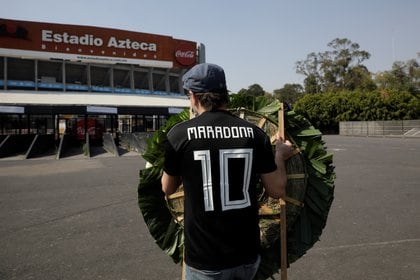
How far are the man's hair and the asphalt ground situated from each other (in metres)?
2.78

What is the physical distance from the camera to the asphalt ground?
173 inches

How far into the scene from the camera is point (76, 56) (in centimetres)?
4812

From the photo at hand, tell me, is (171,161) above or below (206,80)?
below

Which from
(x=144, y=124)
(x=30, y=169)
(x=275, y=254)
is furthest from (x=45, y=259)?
(x=144, y=124)

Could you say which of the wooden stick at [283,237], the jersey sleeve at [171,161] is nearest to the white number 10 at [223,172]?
the jersey sleeve at [171,161]

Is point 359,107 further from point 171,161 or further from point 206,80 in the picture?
point 171,161

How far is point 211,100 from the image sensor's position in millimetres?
2059

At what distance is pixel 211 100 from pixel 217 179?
16.7 inches

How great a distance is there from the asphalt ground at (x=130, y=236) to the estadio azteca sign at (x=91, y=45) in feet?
134

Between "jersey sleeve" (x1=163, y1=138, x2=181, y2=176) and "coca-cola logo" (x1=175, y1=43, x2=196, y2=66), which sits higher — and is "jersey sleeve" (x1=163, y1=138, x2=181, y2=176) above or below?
below

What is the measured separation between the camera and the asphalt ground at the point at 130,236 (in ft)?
14.4

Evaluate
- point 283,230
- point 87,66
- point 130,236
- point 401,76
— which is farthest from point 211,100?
point 401,76

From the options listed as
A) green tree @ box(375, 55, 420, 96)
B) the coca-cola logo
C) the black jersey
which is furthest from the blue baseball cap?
green tree @ box(375, 55, 420, 96)

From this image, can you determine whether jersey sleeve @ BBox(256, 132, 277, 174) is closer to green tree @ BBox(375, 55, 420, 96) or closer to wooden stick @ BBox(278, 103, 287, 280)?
wooden stick @ BBox(278, 103, 287, 280)
